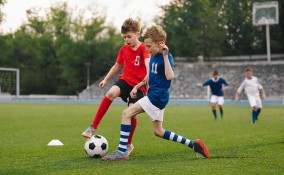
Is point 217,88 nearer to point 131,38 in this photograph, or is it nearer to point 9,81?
point 131,38

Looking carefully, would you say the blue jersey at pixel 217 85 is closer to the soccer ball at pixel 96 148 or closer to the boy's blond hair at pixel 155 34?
the soccer ball at pixel 96 148

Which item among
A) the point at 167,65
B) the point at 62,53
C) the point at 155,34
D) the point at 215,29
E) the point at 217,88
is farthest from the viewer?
the point at 62,53

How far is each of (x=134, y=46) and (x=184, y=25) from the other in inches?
2160

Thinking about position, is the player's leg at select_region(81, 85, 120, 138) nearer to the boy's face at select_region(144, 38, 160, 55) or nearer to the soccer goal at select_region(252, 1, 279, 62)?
the boy's face at select_region(144, 38, 160, 55)

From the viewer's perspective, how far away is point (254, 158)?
23.5 feet

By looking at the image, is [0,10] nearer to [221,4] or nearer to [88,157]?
[221,4]

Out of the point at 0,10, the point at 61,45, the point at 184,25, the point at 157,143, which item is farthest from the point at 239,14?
the point at 157,143

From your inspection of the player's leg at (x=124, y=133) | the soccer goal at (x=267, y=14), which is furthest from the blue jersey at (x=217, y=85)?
the soccer goal at (x=267, y=14)

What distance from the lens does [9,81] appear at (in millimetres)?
41344

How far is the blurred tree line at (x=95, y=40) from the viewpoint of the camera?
59.8 metres

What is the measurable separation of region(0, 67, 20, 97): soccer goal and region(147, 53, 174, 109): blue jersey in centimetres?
3287

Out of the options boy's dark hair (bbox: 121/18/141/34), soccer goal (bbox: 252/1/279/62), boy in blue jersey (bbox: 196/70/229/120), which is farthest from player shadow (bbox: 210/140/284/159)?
soccer goal (bbox: 252/1/279/62)

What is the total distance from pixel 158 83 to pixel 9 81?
Answer: 3640 cm

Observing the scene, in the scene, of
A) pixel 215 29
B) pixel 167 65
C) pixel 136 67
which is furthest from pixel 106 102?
pixel 215 29
